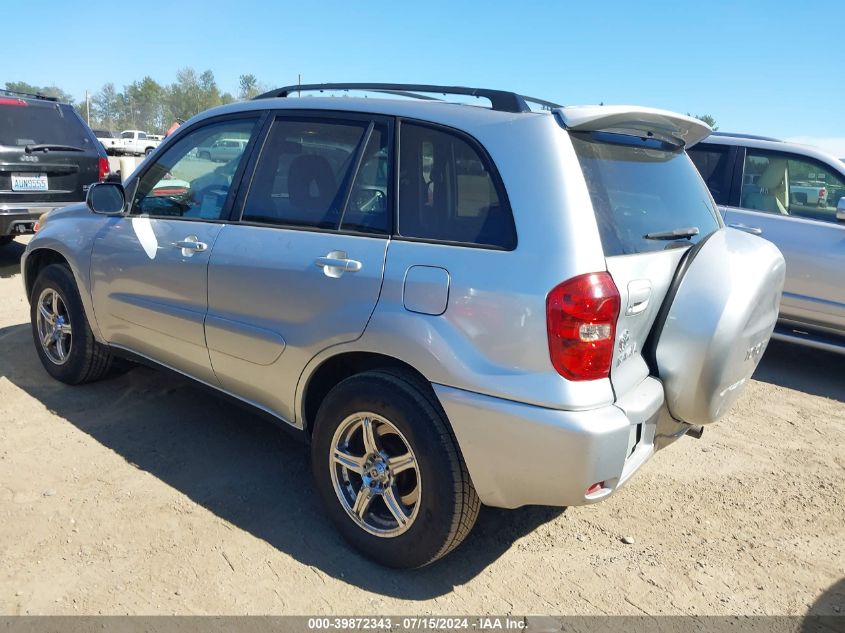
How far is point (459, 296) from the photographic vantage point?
2404 millimetres

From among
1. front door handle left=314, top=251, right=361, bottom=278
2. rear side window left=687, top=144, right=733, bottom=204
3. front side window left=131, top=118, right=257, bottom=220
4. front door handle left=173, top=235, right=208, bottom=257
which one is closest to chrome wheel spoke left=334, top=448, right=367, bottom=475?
front door handle left=314, top=251, right=361, bottom=278

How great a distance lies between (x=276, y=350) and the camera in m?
3.02

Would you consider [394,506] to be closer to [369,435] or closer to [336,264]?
[369,435]

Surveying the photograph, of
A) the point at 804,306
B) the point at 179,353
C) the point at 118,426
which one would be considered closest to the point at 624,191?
the point at 179,353

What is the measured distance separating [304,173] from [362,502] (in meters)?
1.51

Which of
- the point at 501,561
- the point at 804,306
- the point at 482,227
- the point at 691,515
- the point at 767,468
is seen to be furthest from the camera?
the point at 804,306

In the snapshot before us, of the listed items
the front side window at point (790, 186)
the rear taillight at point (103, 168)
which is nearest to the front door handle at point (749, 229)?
the front side window at point (790, 186)

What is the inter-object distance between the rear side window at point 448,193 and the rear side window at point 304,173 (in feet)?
1.01

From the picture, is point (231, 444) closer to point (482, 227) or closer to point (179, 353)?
point (179, 353)

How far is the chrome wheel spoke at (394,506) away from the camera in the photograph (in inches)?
106

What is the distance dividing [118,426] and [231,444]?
0.73 meters

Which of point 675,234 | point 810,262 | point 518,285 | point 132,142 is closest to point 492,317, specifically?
point 518,285

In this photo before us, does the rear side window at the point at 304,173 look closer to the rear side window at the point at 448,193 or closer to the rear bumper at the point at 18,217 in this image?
the rear side window at the point at 448,193

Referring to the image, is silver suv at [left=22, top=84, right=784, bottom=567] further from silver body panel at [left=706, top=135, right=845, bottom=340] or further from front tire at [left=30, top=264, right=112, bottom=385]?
silver body panel at [left=706, top=135, right=845, bottom=340]
